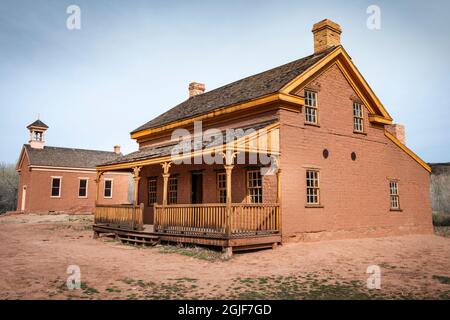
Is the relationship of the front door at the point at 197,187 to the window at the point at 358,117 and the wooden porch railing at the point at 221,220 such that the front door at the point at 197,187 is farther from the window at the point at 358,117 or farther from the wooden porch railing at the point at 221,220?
the window at the point at 358,117

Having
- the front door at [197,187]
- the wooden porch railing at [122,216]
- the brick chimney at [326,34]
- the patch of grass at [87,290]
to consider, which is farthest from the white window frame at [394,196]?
the patch of grass at [87,290]

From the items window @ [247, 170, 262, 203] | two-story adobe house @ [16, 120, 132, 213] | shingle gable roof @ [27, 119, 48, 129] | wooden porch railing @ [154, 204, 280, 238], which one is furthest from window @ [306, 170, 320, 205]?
shingle gable roof @ [27, 119, 48, 129]

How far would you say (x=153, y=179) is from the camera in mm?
20812

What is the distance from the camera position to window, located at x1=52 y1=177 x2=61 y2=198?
3543 cm

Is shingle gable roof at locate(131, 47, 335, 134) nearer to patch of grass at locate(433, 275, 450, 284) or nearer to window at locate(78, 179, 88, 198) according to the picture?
patch of grass at locate(433, 275, 450, 284)

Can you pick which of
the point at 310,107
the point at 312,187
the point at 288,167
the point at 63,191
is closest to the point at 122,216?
the point at 288,167

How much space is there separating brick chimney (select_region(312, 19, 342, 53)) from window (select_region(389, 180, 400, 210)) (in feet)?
24.3

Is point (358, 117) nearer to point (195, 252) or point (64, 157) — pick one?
point (195, 252)

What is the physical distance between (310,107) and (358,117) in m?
3.49

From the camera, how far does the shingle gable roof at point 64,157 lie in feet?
116

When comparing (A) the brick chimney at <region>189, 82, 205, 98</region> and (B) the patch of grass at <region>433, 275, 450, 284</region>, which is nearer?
(B) the patch of grass at <region>433, 275, 450, 284</region>

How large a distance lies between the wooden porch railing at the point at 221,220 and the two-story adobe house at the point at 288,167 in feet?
0.13
